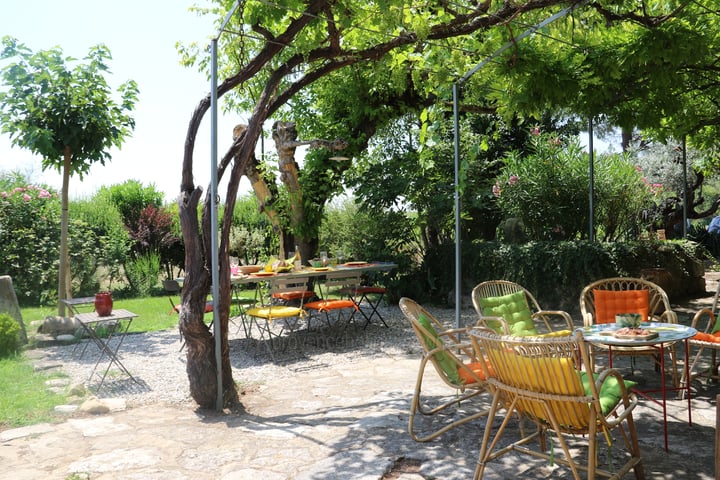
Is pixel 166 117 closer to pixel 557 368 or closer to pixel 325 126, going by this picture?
pixel 325 126

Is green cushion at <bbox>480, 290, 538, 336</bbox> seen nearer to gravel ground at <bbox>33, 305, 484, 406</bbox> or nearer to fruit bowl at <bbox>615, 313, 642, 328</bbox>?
fruit bowl at <bbox>615, 313, 642, 328</bbox>

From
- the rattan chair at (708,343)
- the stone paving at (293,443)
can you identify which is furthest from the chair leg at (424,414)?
the rattan chair at (708,343)

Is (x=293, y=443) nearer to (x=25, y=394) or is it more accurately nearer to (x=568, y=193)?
(x=25, y=394)

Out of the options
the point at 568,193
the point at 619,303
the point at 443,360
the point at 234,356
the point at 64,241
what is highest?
the point at 568,193

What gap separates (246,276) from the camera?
7.10m

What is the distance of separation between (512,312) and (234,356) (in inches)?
132

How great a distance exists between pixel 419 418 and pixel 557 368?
1735 millimetres

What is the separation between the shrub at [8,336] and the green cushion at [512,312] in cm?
559

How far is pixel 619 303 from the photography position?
5.45m

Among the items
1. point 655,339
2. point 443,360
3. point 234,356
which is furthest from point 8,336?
point 655,339

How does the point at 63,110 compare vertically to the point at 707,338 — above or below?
above

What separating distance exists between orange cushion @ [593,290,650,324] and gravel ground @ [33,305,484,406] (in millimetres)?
2170

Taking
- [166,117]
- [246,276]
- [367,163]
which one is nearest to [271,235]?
[367,163]

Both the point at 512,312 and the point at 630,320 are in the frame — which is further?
the point at 512,312
